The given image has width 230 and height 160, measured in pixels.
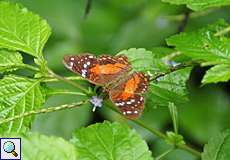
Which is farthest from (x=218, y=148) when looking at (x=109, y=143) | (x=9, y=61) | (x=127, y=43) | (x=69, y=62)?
(x=127, y=43)

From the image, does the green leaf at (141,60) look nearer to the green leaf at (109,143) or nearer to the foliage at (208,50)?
the foliage at (208,50)

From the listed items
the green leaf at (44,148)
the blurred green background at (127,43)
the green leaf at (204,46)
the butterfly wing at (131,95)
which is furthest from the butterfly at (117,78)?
the blurred green background at (127,43)

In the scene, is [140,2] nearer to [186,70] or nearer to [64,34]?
[64,34]

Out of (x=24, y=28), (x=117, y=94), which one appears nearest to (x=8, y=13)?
(x=24, y=28)

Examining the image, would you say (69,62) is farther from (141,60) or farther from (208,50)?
(208,50)

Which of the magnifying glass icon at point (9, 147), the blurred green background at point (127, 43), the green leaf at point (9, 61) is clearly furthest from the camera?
the blurred green background at point (127, 43)

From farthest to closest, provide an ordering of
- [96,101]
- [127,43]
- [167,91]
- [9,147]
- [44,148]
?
[127,43] < [167,91] < [96,101] < [9,147] < [44,148]
